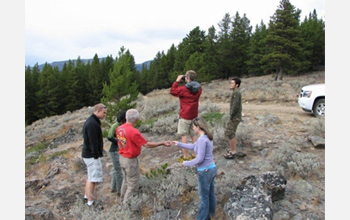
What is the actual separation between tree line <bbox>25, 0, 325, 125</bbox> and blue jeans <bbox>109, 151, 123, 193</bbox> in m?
19.8

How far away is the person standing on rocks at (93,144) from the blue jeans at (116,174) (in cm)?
43

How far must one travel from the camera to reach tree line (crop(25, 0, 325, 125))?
103ft

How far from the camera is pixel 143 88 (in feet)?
199

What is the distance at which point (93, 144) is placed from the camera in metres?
4.95

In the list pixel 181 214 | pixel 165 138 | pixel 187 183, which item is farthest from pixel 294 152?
pixel 165 138

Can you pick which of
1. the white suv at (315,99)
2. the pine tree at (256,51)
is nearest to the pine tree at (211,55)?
the pine tree at (256,51)

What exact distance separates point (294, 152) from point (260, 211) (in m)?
2.96

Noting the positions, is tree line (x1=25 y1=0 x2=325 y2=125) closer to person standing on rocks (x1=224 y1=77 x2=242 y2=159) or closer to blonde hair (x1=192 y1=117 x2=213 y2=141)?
person standing on rocks (x1=224 y1=77 x2=242 y2=159)

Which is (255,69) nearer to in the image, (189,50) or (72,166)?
(189,50)

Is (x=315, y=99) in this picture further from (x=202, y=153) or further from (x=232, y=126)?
(x=202, y=153)

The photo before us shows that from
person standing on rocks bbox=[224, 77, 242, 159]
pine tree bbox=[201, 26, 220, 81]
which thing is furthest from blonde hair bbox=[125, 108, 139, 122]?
pine tree bbox=[201, 26, 220, 81]

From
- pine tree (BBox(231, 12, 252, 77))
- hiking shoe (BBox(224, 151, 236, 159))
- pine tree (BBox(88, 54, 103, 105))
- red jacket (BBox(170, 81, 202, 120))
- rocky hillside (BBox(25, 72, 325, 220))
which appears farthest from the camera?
pine tree (BBox(88, 54, 103, 105))

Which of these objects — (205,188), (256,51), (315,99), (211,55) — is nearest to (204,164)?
(205,188)

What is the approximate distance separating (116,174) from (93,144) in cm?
105
